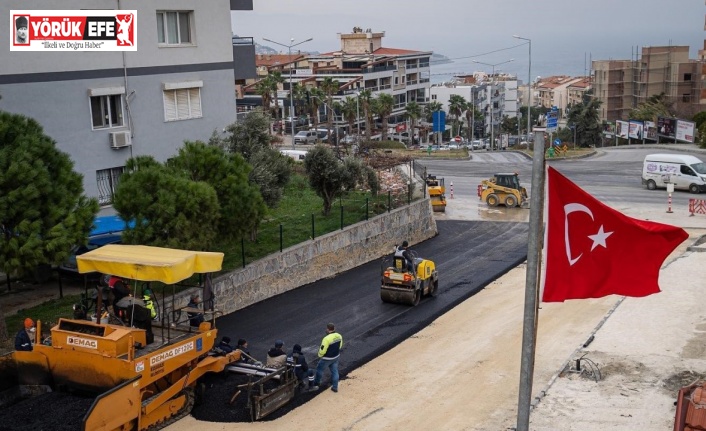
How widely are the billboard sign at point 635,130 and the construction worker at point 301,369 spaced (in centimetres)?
7388

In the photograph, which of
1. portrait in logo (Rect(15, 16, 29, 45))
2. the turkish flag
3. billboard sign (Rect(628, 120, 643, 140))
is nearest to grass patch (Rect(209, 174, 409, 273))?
portrait in logo (Rect(15, 16, 29, 45))

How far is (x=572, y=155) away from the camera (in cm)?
6788

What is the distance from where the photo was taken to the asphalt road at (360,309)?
71.2 ft

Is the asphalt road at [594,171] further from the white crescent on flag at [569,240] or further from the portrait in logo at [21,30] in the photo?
the white crescent on flag at [569,240]

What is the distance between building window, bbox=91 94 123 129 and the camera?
28.6 m

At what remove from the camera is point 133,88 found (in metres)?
29.5

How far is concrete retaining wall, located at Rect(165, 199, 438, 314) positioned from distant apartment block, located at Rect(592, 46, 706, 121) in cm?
6276

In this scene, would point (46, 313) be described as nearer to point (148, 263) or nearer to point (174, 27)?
point (148, 263)

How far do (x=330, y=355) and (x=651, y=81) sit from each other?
339 feet

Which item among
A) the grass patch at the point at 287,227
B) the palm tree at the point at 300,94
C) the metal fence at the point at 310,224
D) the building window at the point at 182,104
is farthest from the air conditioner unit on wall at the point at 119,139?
the palm tree at the point at 300,94

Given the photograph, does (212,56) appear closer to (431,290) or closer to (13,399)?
(431,290)

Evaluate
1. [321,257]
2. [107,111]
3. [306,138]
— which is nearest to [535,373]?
[321,257]

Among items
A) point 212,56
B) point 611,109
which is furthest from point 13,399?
point 611,109

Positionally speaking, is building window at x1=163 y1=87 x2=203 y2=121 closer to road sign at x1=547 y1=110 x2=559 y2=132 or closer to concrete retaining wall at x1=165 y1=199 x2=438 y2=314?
concrete retaining wall at x1=165 y1=199 x2=438 y2=314
